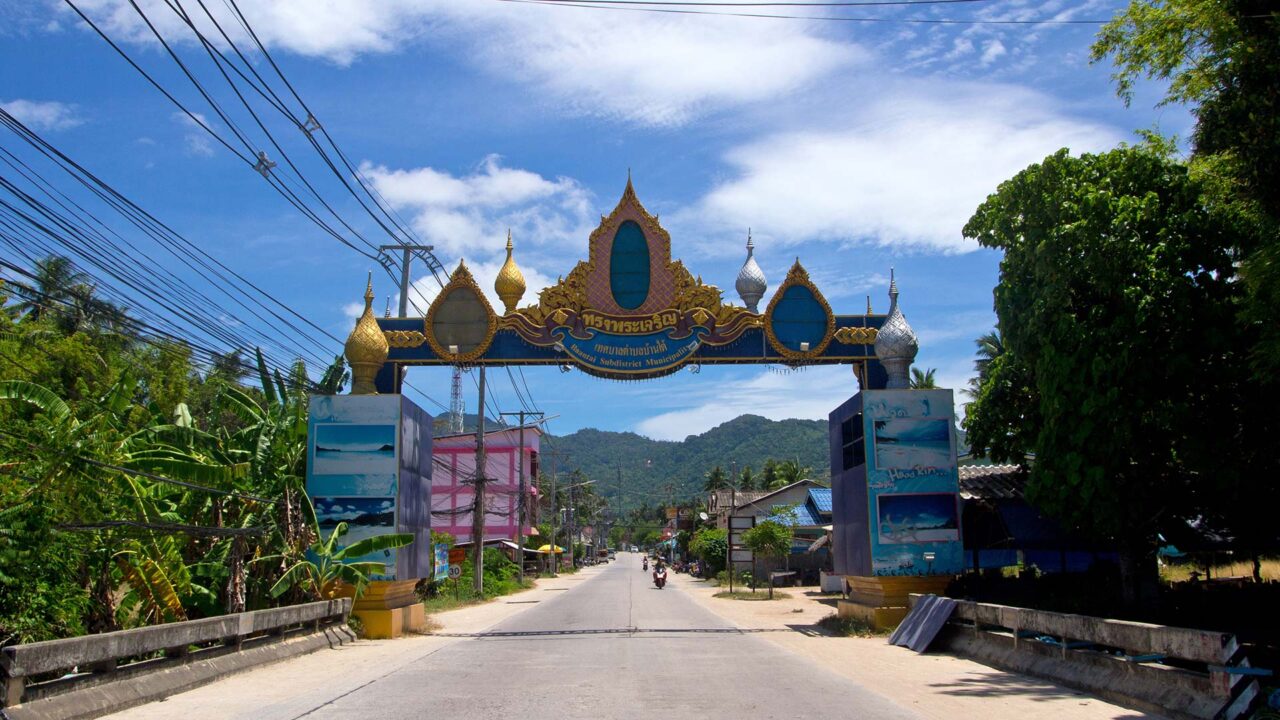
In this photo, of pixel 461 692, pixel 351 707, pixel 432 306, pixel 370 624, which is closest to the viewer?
pixel 351 707

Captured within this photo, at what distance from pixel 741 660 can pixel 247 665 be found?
7.47m

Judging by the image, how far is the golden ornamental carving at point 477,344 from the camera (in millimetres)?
21797

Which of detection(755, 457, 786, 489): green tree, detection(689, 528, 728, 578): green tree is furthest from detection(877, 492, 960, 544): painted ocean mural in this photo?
detection(755, 457, 786, 489): green tree

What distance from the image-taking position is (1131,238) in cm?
1422

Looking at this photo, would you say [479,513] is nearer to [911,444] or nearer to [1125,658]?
[911,444]

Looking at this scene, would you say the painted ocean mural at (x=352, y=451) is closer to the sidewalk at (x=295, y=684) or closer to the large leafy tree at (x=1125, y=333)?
the sidewalk at (x=295, y=684)

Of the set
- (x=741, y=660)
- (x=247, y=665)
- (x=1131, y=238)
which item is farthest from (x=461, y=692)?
(x=1131, y=238)

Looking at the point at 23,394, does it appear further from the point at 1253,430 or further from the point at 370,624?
the point at 1253,430

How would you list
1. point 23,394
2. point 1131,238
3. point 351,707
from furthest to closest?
point 1131,238
point 23,394
point 351,707

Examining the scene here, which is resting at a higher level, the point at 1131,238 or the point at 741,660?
the point at 1131,238

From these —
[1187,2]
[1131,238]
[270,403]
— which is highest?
[1187,2]

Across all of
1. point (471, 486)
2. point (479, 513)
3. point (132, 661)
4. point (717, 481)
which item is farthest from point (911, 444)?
point (717, 481)

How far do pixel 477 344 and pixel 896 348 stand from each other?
30.4 ft

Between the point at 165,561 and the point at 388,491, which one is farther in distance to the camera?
the point at 388,491
